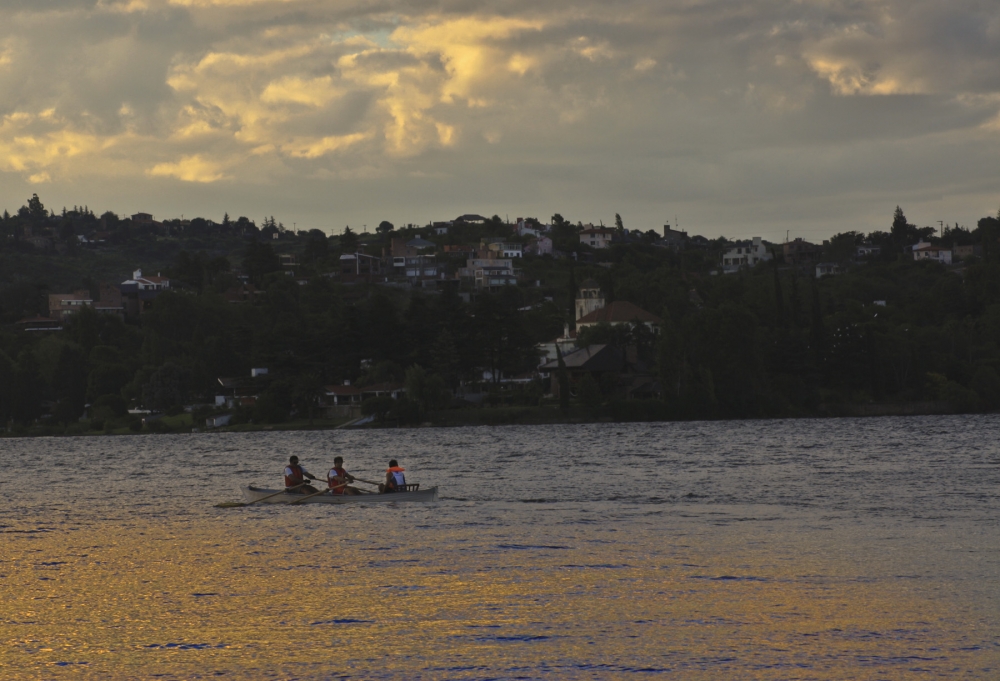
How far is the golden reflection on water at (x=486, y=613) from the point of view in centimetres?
1970

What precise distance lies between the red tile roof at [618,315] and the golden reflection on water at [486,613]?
464 ft

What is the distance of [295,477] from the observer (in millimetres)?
47719

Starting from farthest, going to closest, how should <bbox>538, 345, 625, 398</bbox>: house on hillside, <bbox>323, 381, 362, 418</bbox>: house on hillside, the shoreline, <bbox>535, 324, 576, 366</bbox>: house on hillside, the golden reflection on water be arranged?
1. <bbox>535, 324, 576, 366</bbox>: house on hillside
2. <bbox>538, 345, 625, 398</bbox>: house on hillside
3. <bbox>323, 381, 362, 418</bbox>: house on hillside
4. the shoreline
5. the golden reflection on water

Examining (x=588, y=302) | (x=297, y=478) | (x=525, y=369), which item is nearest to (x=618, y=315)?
(x=588, y=302)

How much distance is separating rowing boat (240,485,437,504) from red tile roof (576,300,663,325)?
421ft

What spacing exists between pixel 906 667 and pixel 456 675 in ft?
23.5

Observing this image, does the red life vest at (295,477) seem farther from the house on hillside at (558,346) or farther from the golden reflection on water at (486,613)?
the house on hillside at (558,346)

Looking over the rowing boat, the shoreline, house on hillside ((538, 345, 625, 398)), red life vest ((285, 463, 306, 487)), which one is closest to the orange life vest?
the rowing boat

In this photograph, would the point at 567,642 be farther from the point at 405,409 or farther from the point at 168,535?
the point at 405,409

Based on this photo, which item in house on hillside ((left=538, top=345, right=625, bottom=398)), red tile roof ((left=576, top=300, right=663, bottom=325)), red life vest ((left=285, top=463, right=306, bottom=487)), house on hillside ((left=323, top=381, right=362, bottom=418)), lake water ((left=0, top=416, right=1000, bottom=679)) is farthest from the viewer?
red tile roof ((left=576, top=300, right=663, bottom=325))

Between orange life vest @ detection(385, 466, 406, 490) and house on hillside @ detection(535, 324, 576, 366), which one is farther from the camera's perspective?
house on hillside @ detection(535, 324, 576, 366)

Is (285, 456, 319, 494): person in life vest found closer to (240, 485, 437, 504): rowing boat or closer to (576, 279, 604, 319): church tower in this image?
(240, 485, 437, 504): rowing boat

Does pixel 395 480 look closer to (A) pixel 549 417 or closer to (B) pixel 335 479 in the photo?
(B) pixel 335 479

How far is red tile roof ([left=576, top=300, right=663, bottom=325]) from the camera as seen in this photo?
17519 cm
